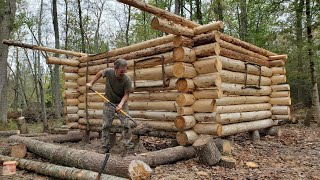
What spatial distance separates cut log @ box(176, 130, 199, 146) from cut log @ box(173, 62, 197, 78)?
142 centimetres

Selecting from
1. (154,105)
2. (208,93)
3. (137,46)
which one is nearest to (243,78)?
(208,93)

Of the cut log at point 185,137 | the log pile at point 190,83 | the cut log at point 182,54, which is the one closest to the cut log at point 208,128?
the log pile at point 190,83

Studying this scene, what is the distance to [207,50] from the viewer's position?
7.27 meters

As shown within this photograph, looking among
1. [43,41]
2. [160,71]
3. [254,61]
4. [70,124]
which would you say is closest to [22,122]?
[70,124]

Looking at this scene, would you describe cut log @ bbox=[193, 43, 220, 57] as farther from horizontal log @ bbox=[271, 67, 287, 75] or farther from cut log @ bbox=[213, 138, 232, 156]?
horizontal log @ bbox=[271, 67, 287, 75]

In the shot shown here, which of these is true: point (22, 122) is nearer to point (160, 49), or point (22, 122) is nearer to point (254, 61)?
point (160, 49)

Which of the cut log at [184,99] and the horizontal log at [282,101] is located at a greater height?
the cut log at [184,99]

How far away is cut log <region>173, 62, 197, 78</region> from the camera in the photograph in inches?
281

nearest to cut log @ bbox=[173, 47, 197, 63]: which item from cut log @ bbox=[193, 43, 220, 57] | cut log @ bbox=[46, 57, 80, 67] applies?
cut log @ bbox=[193, 43, 220, 57]

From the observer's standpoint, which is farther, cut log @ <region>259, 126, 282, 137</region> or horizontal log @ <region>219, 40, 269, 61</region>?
cut log @ <region>259, 126, 282, 137</region>

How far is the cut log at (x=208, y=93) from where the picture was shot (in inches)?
279

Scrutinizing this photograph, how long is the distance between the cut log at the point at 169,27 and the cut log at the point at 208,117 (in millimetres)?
2108

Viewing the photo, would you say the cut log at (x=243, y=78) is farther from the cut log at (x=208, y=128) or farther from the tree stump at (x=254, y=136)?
the tree stump at (x=254, y=136)

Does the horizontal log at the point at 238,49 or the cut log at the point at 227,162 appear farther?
the horizontal log at the point at 238,49
